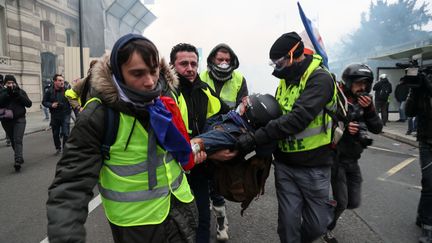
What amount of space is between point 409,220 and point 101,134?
3.74 m

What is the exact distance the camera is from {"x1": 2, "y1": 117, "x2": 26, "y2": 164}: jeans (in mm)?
6113

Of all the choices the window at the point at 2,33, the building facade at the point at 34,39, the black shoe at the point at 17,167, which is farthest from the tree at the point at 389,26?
the black shoe at the point at 17,167

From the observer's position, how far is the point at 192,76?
2.57 metres

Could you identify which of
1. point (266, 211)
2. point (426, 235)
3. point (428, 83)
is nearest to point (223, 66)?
point (266, 211)

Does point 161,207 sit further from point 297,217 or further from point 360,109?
point 360,109

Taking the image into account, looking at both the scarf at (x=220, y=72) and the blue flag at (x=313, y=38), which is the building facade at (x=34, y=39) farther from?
the blue flag at (x=313, y=38)

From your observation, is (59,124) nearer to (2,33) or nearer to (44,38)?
(2,33)

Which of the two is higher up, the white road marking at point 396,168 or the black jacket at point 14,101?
the black jacket at point 14,101

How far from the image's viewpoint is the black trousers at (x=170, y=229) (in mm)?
1624

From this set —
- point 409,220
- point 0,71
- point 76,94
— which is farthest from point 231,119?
point 0,71

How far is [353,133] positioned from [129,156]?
2.10m

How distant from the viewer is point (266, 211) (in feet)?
13.4

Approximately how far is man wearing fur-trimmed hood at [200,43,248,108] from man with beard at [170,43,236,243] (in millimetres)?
815

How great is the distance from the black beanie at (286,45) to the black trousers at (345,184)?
1188 millimetres
